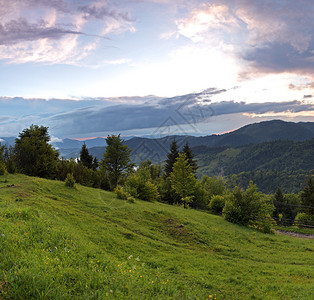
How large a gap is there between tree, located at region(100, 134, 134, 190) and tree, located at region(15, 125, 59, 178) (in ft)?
32.1

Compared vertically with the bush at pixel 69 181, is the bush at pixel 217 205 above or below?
below

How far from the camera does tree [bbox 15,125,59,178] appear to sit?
108ft

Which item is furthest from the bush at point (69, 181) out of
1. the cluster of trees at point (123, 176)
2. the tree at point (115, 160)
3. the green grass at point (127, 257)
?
the tree at point (115, 160)

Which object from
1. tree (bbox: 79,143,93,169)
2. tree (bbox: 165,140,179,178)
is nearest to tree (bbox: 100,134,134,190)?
→ tree (bbox: 79,143,93,169)

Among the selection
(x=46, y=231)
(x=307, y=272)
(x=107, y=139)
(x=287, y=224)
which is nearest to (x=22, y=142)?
(x=107, y=139)

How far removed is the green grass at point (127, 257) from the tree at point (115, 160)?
18.4 metres

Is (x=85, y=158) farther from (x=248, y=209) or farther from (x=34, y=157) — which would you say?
(x=248, y=209)

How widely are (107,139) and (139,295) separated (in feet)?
122

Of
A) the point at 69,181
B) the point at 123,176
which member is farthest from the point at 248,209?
the point at 123,176

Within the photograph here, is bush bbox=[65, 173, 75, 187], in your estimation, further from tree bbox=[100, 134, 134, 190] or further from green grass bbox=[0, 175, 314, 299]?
tree bbox=[100, 134, 134, 190]

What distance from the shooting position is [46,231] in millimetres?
8844

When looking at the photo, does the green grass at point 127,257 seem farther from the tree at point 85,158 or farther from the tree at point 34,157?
the tree at point 85,158

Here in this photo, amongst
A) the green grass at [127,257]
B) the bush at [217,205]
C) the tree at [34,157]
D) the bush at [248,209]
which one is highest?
the tree at [34,157]

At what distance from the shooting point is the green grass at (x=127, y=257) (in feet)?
18.5
